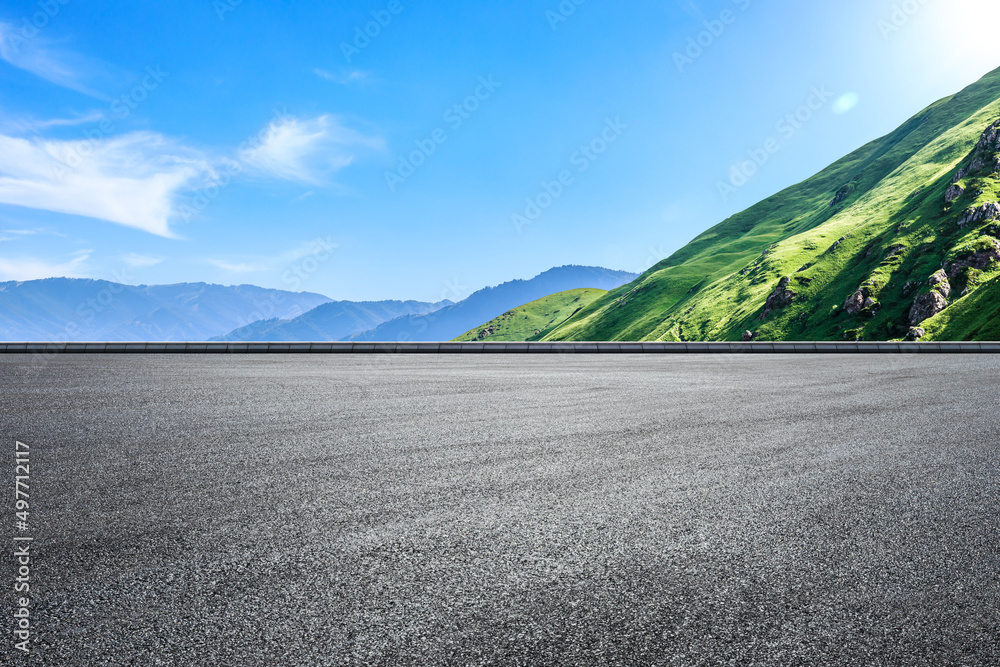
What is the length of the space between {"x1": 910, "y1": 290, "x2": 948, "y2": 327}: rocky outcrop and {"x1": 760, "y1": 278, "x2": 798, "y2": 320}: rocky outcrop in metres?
15.9

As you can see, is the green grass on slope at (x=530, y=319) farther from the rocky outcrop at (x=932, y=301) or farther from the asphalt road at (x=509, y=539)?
the asphalt road at (x=509, y=539)

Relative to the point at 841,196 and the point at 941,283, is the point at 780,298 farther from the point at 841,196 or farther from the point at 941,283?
the point at 841,196

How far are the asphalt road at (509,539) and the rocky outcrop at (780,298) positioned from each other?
75847 millimetres

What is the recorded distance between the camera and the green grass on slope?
567 ft

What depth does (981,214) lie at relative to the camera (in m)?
68.6

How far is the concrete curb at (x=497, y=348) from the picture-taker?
870 inches

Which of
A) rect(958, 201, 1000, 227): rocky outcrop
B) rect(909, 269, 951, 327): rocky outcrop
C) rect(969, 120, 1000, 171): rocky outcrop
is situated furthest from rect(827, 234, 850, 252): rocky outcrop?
rect(909, 269, 951, 327): rocky outcrop

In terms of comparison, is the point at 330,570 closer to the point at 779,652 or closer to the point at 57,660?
the point at 57,660

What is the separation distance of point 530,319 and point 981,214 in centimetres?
12395

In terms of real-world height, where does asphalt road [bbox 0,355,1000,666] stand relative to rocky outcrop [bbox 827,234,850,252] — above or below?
below

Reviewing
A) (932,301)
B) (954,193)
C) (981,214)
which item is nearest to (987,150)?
(954,193)

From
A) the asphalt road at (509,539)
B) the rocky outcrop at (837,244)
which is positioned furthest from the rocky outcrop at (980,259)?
the asphalt road at (509,539)

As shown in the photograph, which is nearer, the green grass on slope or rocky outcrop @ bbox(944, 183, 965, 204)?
rocky outcrop @ bbox(944, 183, 965, 204)

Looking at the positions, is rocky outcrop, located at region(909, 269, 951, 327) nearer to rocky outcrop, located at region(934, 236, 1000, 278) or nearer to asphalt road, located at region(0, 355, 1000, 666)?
rocky outcrop, located at region(934, 236, 1000, 278)
